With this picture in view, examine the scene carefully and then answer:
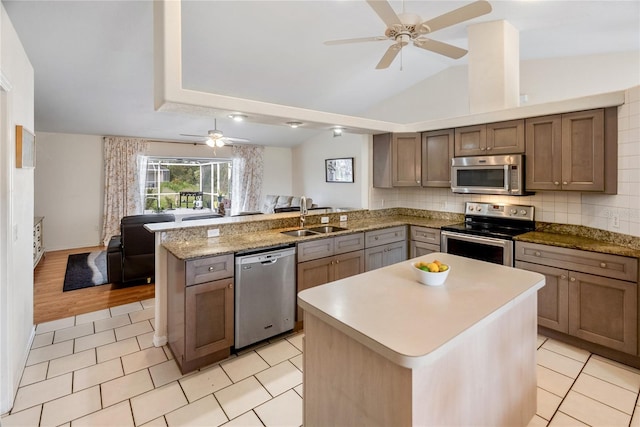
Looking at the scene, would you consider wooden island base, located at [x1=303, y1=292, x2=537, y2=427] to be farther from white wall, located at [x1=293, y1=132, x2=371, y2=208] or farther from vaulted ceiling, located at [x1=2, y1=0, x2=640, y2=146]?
white wall, located at [x1=293, y1=132, x2=371, y2=208]

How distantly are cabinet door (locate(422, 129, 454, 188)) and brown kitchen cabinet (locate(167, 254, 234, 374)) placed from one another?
107 inches

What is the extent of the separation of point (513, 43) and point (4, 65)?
4.29 meters

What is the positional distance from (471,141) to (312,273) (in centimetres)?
233

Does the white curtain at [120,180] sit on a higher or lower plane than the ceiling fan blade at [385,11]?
lower

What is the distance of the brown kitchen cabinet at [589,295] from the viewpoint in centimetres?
240

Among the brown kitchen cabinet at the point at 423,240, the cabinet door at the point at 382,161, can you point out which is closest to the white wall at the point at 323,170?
the cabinet door at the point at 382,161

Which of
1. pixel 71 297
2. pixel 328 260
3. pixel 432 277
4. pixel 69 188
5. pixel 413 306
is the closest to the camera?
pixel 413 306

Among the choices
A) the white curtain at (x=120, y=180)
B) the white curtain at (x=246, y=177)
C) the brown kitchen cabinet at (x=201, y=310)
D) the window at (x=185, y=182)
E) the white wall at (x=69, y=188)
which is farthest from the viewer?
the white curtain at (x=246, y=177)

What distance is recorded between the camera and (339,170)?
7.93 meters

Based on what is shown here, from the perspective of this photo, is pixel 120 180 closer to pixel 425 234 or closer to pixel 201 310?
pixel 201 310

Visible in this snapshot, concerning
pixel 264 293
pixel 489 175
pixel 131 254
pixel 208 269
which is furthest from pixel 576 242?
pixel 131 254

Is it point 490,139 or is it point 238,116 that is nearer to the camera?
point 238,116

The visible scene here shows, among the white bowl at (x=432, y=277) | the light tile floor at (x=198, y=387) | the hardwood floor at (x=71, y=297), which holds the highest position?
the white bowl at (x=432, y=277)

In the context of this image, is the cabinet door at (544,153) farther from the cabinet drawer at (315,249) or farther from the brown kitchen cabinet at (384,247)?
the cabinet drawer at (315,249)
